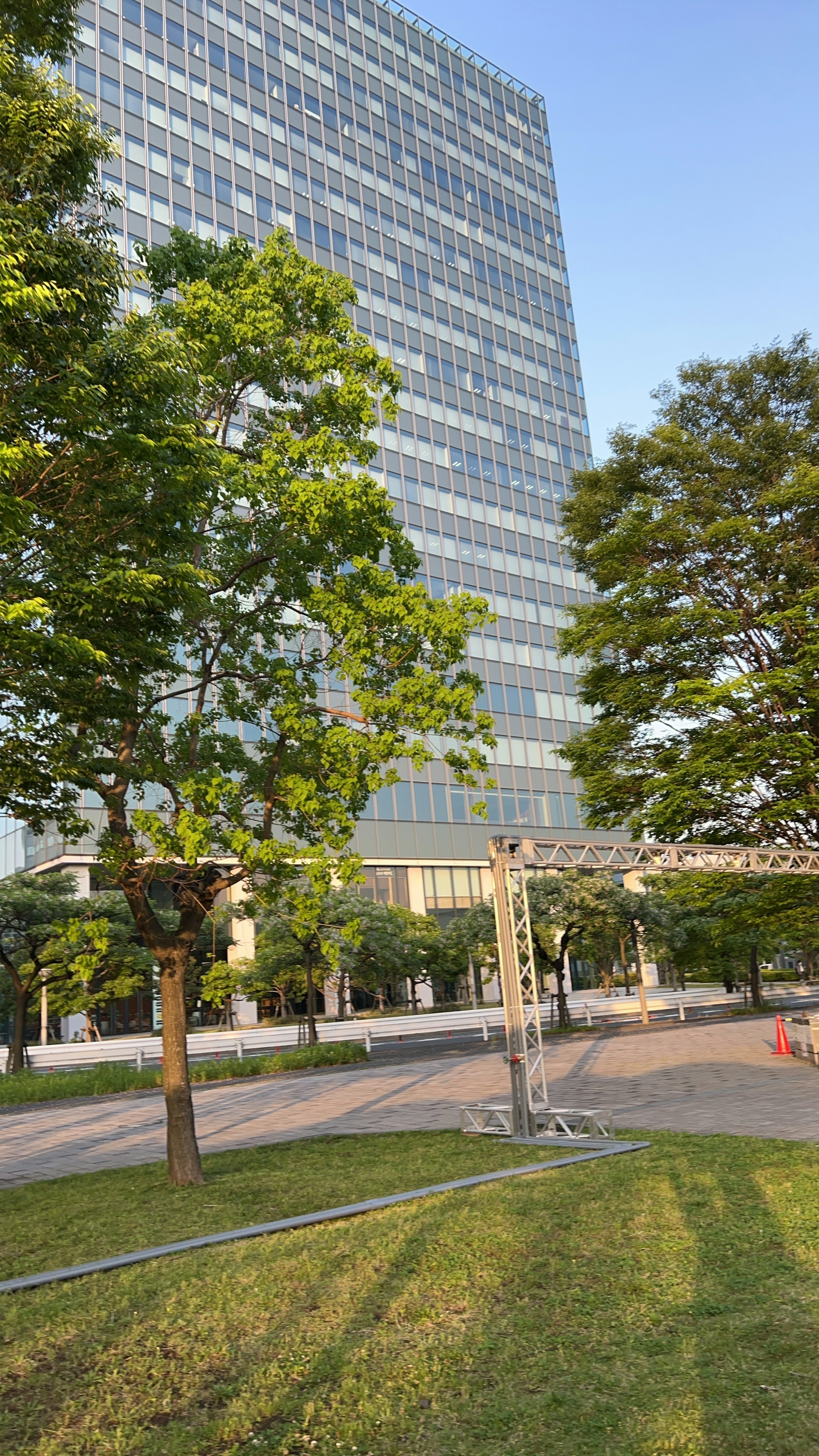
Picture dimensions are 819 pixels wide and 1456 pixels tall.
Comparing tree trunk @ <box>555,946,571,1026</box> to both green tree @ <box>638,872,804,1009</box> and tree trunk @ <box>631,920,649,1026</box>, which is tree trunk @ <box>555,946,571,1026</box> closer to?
tree trunk @ <box>631,920,649,1026</box>

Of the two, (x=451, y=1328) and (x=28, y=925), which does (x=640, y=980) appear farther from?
(x=451, y=1328)

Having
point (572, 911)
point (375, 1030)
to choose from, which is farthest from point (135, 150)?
point (375, 1030)

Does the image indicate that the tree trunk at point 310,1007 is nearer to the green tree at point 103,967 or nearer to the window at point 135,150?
the green tree at point 103,967

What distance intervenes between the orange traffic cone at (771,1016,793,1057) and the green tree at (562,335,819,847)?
13.6 ft

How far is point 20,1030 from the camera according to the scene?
2514cm

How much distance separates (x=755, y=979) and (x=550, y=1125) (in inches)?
1075

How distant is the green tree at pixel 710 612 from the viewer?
21.8 m

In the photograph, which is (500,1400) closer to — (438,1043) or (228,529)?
(228,529)

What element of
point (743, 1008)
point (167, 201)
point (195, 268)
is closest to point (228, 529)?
point (195, 268)

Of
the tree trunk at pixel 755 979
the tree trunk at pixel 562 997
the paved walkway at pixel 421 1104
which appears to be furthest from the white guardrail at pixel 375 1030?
the paved walkway at pixel 421 1104

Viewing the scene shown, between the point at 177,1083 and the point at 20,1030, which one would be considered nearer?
the point at 177,1083

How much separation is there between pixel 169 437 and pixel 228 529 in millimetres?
3639

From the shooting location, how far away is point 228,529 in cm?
1371

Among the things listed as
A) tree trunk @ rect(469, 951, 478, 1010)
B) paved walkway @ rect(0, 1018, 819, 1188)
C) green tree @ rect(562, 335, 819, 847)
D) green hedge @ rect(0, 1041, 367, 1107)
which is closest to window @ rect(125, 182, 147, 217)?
green tree @ rect(562, 335, 819, 847)
